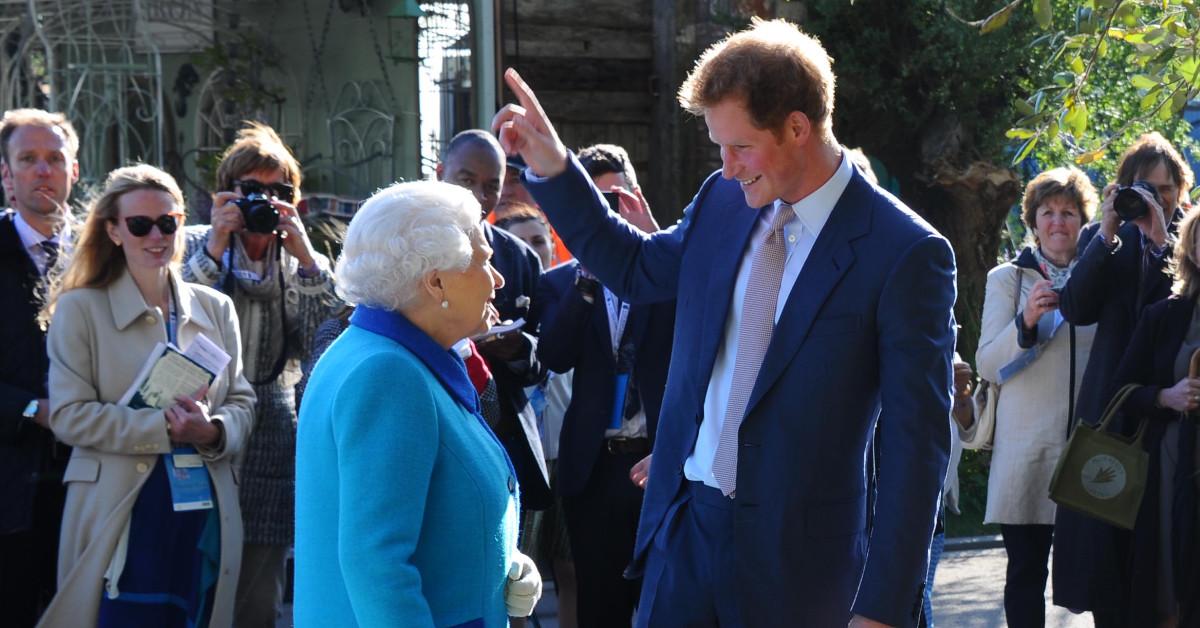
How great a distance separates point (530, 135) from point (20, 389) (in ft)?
8.57

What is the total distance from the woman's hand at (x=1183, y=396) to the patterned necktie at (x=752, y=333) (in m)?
2.69

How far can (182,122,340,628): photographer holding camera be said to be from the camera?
539cm

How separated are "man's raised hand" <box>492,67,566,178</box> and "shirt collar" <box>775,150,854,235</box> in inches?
22.8

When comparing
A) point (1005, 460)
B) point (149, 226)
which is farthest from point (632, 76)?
point (149, 226)

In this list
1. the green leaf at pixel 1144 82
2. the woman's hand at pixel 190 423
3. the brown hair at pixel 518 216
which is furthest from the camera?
the brown hair at pixel 518 216

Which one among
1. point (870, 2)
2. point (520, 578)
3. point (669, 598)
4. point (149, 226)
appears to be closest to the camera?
point (520, 578)

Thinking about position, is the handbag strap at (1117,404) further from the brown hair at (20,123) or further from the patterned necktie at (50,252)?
the brown hair at (20,123)

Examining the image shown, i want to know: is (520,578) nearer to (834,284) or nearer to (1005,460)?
(834,284)

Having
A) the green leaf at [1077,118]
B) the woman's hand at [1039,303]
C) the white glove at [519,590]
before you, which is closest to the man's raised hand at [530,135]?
the white glove at [519,590]

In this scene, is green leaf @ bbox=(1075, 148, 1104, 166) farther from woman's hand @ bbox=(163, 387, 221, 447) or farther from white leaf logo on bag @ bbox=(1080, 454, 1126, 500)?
woman's hand @ bbox=(163, 387, 221, 447)

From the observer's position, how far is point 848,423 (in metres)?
3.27

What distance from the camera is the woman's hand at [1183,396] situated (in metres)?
5.39

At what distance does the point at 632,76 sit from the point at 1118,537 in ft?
19.9

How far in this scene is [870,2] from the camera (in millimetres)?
10516
